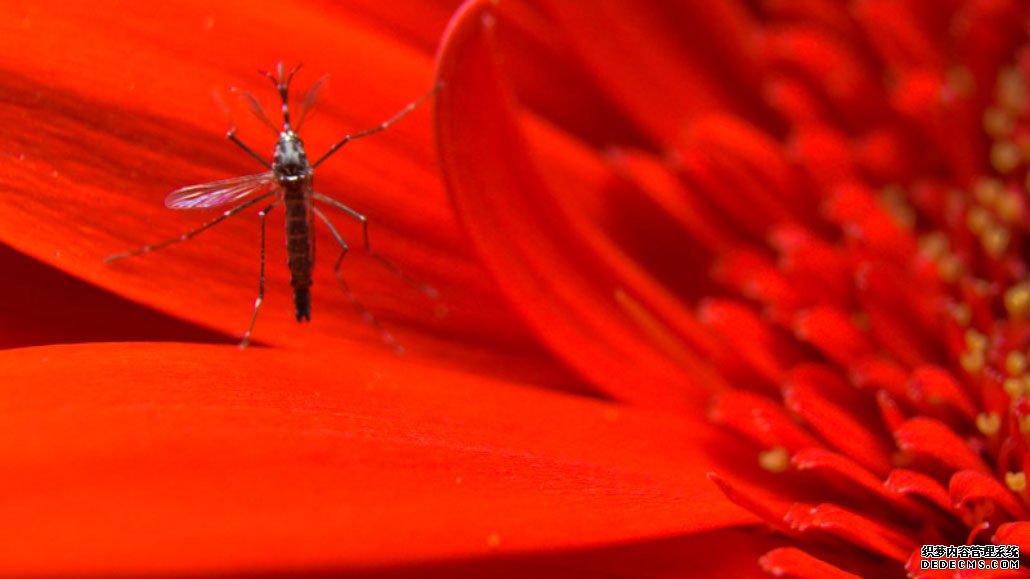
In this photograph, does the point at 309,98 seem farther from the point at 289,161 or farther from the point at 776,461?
the point at 776,461

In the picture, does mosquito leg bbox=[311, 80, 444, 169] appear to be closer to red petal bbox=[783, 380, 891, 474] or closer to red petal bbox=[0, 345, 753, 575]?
red petal bbox=[0, 345, 753, 575]

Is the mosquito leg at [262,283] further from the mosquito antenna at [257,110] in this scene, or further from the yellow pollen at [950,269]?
the yellow pollen at [950,269]

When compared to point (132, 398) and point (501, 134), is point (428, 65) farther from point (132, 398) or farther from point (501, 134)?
point (132, 398)

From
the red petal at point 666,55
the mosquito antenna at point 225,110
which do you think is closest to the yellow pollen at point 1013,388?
the red petal at point 666,55

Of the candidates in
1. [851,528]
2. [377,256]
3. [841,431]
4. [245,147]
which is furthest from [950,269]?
[245,147]

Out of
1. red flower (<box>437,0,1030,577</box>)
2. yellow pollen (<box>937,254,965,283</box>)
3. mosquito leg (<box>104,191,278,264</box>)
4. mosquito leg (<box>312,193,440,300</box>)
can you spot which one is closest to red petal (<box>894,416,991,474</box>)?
red flower (<box>437,0,1030,577</box>)
